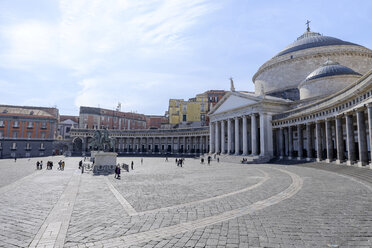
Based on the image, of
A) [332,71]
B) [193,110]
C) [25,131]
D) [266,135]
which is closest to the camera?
[332,71]

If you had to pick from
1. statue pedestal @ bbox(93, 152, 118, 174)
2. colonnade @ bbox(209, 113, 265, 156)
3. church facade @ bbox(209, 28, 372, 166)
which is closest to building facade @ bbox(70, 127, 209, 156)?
colonnade @ bbox(209, 113, 265, 156)

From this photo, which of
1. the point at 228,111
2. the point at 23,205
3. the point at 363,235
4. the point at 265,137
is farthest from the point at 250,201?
the point at 228,111

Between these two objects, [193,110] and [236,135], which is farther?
[193,110]

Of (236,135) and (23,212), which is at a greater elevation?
(236,135)

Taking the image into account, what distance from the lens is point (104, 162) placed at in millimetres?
25703

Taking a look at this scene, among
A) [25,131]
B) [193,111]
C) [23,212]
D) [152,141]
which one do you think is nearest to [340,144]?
[23,212]

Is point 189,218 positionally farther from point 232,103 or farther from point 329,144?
point 232,103

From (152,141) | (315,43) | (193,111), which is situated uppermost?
(315,43)

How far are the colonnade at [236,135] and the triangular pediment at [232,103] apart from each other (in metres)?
2.41

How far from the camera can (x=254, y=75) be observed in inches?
2702

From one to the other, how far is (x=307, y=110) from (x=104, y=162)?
28.8 metres

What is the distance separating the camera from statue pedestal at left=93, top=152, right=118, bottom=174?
24.9 metres

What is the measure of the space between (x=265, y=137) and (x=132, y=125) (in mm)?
66105

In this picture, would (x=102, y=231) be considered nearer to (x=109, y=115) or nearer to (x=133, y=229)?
(x=133, y=229)
